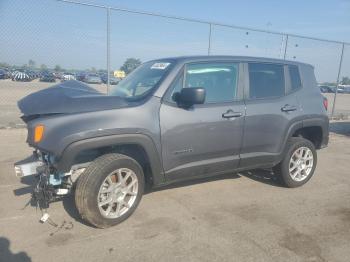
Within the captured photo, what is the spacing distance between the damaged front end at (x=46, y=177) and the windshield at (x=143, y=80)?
3.94ft

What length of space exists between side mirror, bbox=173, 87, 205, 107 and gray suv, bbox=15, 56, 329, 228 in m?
0.01

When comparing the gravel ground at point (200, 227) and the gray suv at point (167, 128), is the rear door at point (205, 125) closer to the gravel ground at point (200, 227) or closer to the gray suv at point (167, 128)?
the gray suv at point (167, 128)

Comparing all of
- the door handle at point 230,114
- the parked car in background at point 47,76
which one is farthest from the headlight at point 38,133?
the parked car in background at point 47,76

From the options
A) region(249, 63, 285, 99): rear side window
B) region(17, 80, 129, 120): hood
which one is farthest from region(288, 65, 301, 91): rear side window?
region(17, 80, 129, 120): hood

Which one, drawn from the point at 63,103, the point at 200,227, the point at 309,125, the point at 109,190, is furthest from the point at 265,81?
the point at 63,103

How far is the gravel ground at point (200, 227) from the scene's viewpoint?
3.25 meters

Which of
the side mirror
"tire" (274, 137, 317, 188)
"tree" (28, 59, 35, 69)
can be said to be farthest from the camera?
"tree" (28, 59, 35, 69)

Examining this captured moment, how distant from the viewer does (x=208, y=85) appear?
14.1 feet

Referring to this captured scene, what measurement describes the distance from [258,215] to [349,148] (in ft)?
18.2

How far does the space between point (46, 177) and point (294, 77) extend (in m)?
3.72

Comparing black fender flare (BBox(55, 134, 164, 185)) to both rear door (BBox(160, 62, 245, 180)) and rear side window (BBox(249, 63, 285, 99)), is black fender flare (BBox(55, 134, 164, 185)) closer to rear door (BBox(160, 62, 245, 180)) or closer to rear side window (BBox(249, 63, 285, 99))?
rear door (BBox(160, 62, 245, 180))

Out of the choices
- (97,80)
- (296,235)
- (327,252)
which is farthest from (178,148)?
(97,80)

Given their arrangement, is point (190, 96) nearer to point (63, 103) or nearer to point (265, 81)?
point (63, 103)

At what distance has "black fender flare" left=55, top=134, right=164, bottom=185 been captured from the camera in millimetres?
3328
